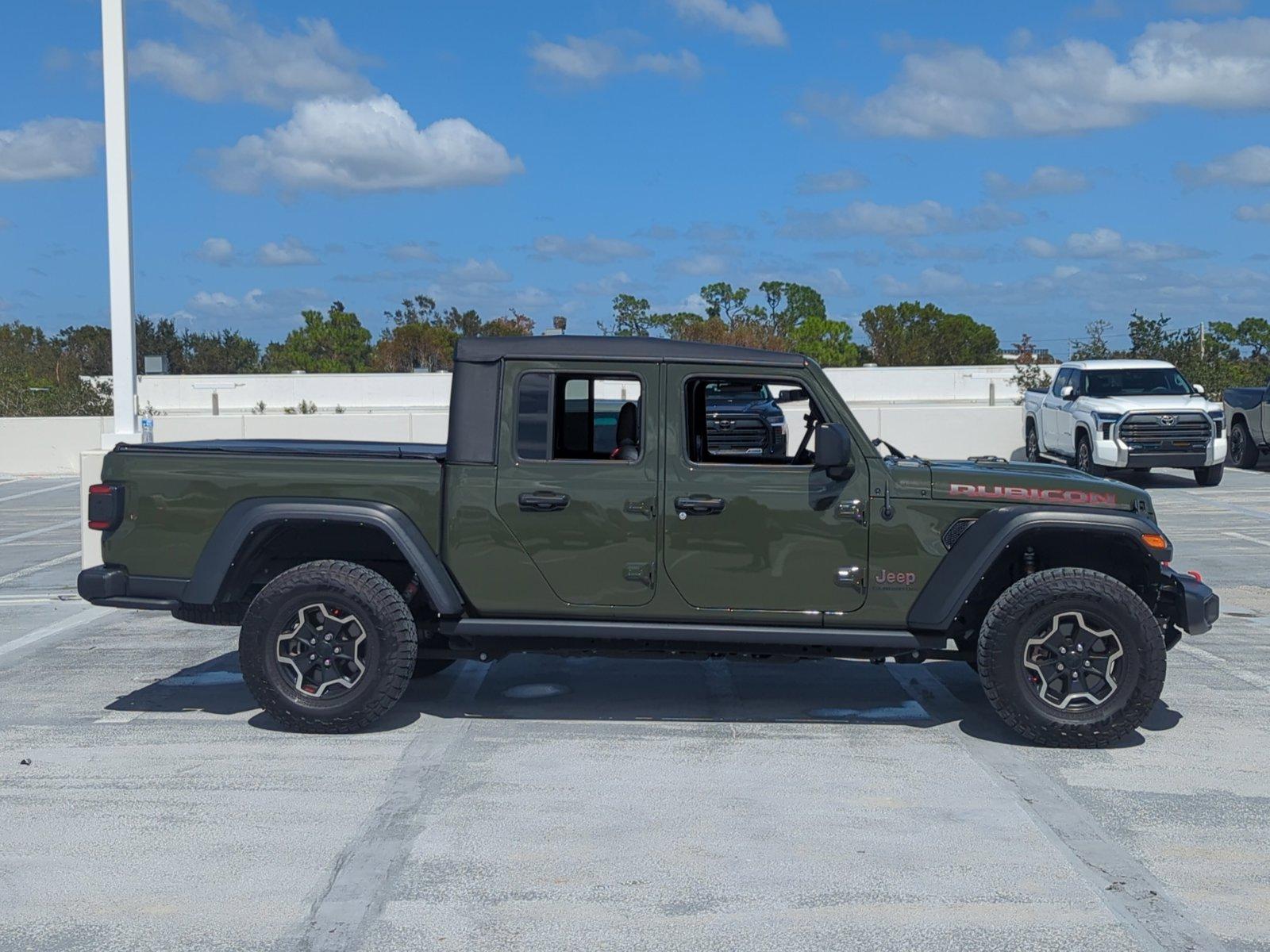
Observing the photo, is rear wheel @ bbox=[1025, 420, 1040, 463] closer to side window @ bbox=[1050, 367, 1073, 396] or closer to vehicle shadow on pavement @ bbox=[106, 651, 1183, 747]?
side window @ bbox=[1050, 367, 1073, 396]

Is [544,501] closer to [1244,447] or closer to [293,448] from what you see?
[293,448]

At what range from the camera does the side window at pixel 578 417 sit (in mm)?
7137

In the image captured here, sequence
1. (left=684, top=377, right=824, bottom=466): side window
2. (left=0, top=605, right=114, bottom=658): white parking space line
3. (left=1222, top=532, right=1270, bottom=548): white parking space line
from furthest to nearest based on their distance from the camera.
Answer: (left=1222, top=532, right=1270, bottom=548): white parking space line < (left=0, top=605, right=114, bottom=658): white parking space line < (left=684, top=377, right=824, bottom=466): side window

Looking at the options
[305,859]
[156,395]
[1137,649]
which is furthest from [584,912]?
[156,395]

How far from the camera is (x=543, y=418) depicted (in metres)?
7.16

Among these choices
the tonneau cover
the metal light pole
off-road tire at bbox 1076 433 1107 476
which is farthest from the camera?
off-road tire at bbox 1076 433 1107 476

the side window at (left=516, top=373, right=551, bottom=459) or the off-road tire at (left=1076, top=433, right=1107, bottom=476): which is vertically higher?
the side window at (left=516, top=373, right=551, bottom=459)

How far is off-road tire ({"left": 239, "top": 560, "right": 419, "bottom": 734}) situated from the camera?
6965 mm

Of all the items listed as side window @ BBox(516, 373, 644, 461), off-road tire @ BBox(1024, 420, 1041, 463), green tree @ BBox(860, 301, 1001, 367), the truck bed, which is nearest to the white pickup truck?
off-road tire @ BBox(1024, 420, 1041, 463)

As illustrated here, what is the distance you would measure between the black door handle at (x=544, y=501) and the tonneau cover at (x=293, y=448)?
0.58 metres

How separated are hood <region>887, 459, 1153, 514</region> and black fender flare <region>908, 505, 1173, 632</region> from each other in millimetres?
56

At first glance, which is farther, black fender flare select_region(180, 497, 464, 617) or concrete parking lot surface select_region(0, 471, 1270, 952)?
black fender flare select_region(180, 497, 464, 617)

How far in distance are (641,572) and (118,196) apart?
8.16 metres

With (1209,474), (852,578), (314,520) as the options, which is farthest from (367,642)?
(1209,474)
